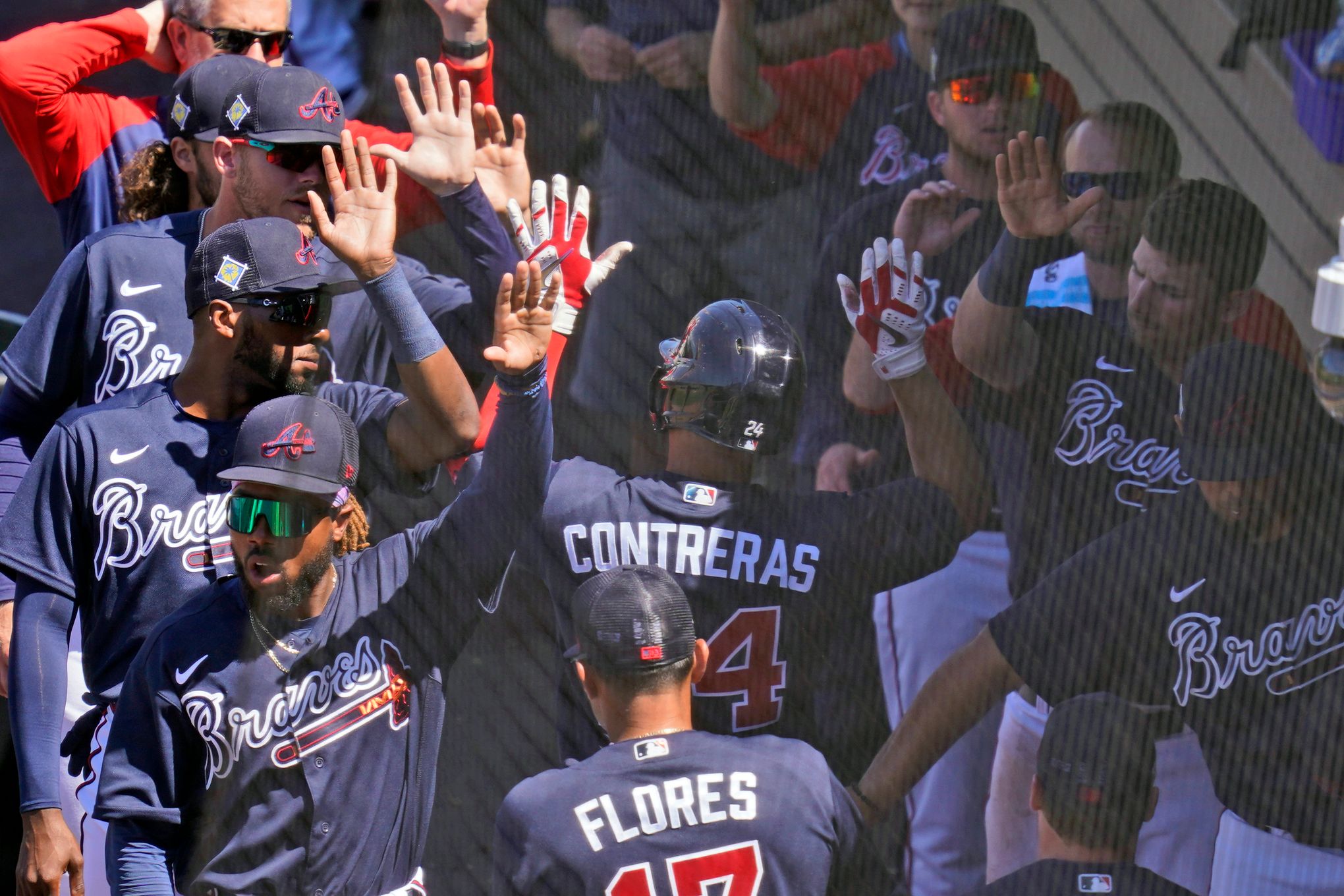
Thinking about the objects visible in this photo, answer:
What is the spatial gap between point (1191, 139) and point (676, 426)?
85 centimetres

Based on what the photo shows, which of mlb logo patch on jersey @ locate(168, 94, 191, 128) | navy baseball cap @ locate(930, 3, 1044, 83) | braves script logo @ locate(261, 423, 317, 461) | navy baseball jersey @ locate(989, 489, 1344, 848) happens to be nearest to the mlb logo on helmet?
braves script logo @ locate(261, 423, 317, 461)

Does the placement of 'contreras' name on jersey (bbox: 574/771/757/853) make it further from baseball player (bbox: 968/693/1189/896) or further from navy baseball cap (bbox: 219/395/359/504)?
navy baseball cap (bbox: 219/395/359/504)

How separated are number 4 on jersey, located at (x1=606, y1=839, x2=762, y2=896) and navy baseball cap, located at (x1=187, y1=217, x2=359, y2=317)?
0.96 m

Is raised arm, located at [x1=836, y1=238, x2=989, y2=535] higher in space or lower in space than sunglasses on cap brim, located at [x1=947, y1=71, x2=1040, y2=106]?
lower

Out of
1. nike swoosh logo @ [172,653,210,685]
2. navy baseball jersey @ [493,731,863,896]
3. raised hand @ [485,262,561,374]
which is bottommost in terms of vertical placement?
navy baseball jersey @ [493,731,863,896]

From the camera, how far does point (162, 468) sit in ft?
6.26

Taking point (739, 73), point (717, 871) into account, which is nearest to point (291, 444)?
point (717, 871)

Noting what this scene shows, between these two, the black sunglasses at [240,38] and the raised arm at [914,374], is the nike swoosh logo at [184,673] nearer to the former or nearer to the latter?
the raised arm at [914,374]

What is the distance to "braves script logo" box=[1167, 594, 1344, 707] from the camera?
5.61 ft

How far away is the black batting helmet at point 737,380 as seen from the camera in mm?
1877

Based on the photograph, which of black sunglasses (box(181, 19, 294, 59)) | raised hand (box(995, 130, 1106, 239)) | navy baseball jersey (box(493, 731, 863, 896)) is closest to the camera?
navy baseball jersey (box(493, 731, 863, 896))

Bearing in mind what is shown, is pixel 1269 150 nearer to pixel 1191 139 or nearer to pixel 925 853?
pixel 1191 139

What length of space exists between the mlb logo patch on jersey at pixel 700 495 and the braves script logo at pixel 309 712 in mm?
456

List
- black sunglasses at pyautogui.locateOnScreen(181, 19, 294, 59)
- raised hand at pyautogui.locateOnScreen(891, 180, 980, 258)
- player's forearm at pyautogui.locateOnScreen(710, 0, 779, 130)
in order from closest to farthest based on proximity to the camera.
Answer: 1. raised hand at pyautogui.locateOnScreen(891, 180, 980, 258)
2. player's forearm at pyautogui.locateOnScreen(710, 0, 779, 130)
3. black sunglasses at pyautogui.locateOnScreen(181, 19, 294, 59)
